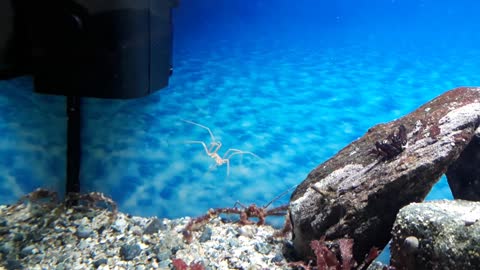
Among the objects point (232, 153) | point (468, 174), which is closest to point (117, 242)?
point (232, 153)

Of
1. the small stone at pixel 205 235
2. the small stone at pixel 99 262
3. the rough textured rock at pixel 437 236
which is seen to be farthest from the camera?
the small stone at pixel 205 235

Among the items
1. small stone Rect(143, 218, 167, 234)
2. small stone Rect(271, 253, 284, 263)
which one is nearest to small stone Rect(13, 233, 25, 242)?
small stone Rect(143, 218, 167, 234)

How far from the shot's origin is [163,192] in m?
3.66

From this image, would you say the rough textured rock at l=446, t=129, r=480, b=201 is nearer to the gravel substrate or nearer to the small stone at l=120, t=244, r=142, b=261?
the gravel substrate

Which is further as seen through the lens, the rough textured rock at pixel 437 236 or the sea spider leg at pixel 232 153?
the sea spider leg at pixel 232 153

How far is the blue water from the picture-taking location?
349 cm

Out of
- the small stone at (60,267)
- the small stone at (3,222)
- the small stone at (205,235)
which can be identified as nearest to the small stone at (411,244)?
the small stone at (205,235)

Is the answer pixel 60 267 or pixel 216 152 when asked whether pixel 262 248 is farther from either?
pixel 60 267

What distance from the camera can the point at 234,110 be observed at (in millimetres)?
3805

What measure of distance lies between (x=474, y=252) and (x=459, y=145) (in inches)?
33.5

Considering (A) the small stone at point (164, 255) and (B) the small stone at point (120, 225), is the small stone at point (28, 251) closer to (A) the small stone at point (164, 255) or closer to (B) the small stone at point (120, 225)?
(B) the small stone at point (120, 225)

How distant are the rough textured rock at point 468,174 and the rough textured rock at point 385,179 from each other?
393 millimetres

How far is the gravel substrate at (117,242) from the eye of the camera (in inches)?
116

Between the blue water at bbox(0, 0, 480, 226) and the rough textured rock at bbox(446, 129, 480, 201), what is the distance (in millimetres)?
319
